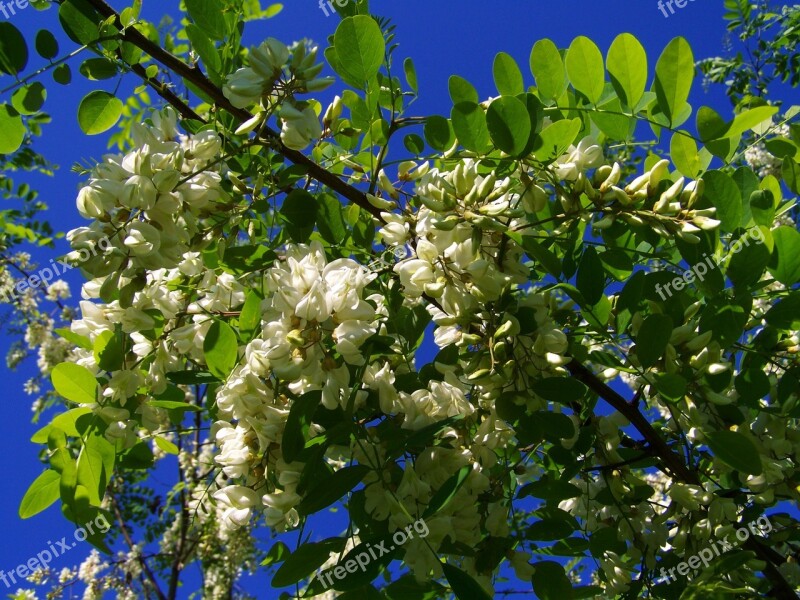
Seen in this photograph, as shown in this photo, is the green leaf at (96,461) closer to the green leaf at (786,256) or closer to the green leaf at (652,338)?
the green leaf at (652,338)

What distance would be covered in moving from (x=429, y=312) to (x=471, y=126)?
36cm

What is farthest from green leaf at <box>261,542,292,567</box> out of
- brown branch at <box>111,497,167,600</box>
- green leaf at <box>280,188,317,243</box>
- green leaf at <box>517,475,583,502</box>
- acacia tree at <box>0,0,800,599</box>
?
brown branch at <box>111,497,167,600</box>

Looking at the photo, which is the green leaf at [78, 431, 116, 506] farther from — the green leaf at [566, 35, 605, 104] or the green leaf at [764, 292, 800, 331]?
the green leaf at [764, 292, 800, 331]

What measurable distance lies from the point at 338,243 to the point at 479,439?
48 centimetres

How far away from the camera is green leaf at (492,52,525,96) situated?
48.9 inches

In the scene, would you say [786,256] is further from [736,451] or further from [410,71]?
[410,71]

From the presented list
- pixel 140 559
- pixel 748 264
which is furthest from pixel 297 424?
pixel 140 559

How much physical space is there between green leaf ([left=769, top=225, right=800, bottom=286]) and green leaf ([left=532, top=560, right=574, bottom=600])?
67 cm

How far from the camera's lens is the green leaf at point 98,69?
4.02ft

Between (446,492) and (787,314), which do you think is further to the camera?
(787,314)

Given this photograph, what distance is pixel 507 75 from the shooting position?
125 cm

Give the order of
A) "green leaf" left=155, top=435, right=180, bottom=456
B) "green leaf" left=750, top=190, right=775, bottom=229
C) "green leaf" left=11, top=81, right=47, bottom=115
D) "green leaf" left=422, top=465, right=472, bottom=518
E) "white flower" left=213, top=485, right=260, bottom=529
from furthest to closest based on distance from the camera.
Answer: "green leaf" left=155, top=435, right=180, bottom=456 → "green leaf" left=11, top=81, right=47, bottom=115 → "green leaf" left=750, top=190, right=775, bottom=229 → "white flower" left=213, top=485, right=260, bottom=529 → "green leaf" left=422, top=465, right=472, bottom=518

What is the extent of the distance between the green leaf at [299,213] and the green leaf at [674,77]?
66 centimetres

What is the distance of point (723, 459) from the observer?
105 centimetres
